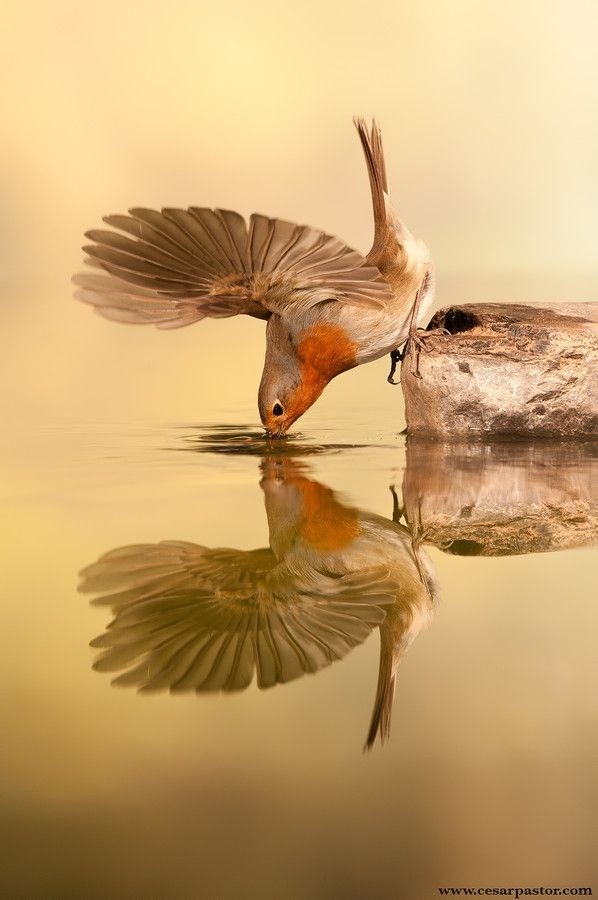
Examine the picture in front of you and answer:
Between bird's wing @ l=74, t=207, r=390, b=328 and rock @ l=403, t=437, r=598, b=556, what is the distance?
0.74 m

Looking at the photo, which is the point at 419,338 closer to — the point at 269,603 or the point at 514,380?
the point at 514,380

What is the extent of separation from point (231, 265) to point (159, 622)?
6.23ft

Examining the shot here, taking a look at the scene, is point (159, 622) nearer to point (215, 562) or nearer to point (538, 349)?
point (215, 562)

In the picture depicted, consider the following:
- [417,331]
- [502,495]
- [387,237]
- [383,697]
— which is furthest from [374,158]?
[383,697]

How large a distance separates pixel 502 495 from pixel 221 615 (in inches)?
52.2

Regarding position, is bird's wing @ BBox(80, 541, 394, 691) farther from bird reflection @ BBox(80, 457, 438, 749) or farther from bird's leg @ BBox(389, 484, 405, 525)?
bird's leg @ BBox(389, 484, 405, 525)

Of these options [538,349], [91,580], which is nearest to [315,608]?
[91,580]

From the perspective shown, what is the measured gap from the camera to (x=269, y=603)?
2299mm

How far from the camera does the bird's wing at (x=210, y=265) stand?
138 inches

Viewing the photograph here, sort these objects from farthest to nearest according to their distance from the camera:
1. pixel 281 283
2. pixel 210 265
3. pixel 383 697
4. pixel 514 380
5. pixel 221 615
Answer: pixel 514 380 → pixel 281 283 → pixel 210 265 → pixel 221 615 → pixel 383 697

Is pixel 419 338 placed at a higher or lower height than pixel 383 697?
higher

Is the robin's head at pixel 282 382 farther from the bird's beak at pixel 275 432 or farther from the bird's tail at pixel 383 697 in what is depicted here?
the bird's tail at pixel 383 697

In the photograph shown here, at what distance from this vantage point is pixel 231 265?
3.80 m

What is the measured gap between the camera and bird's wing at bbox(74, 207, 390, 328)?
3518mm
